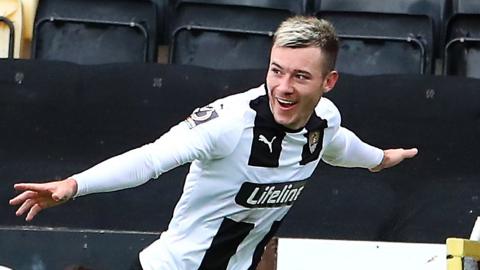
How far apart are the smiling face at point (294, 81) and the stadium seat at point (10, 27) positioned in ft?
10.4

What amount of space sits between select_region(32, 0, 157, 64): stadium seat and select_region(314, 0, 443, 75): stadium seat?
0.98m

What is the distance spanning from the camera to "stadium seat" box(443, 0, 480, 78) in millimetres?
6367

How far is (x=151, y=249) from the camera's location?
367 cm

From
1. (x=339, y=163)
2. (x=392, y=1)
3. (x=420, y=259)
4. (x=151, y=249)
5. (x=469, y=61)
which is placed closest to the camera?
(x=151, y=249)

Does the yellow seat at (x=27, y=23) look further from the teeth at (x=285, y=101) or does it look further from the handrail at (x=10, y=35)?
the teeth at (x=285, y=101)

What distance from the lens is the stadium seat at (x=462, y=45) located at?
20.9 feet

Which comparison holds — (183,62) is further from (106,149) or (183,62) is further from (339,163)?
(339,163)

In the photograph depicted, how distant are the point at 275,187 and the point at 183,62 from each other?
2863 mm

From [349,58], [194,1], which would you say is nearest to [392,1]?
[349,58]

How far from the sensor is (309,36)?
11.3 ft

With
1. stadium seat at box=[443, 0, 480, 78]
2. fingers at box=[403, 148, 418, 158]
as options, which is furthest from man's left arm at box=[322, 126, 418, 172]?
stadium seat at box=[443, 0, 480, 78]

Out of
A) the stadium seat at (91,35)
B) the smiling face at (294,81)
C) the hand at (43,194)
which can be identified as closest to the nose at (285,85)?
the smiling face at (294,81)

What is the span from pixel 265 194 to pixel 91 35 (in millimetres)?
3128

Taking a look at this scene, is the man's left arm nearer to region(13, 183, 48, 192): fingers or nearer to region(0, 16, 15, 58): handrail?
region(13, 183, 48, 192): fingers
